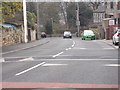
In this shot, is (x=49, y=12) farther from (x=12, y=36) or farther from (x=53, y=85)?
(x=53, y=85)

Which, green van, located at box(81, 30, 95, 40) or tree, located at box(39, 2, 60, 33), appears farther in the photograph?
tree, located at box(39, 2, 60, 33)

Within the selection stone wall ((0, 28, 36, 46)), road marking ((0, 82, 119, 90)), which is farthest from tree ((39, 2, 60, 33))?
road marking ((0, 82, 119, 90))

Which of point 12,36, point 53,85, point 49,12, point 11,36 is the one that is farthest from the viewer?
point 49,12

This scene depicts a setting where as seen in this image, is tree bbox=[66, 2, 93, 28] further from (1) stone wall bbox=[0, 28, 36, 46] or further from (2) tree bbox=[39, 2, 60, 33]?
(1) stone wall bbox=[0, 28, 36, 46]

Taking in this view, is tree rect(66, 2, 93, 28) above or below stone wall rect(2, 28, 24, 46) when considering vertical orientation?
above

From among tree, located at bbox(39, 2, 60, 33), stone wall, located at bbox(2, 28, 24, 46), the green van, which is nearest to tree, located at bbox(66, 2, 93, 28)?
tree, located at bbox(39, 2, 60, 33)

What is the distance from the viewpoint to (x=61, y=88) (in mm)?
7543

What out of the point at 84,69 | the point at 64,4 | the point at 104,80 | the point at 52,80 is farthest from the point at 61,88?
the point at 64,4

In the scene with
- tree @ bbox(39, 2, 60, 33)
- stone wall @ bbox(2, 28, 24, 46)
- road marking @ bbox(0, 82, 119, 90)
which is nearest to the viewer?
road marking @ bbox(0, 82, 119, 90)

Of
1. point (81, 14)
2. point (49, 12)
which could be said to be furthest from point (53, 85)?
point (49, 12)

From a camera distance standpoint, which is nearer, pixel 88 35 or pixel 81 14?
pixel 88 35

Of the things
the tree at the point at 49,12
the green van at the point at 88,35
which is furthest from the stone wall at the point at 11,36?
the tree at the point at 49,12

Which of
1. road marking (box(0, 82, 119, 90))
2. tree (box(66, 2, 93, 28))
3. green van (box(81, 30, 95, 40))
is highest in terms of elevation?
tree (box(66, 2, 93, 28))

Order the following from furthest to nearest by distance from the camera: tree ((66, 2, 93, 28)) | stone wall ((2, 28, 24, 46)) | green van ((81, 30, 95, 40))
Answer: tree ((66, 2, 93, 28))
green van ((81, 30, 95, 40))
stone wall ((2, 28, 24, 46))
